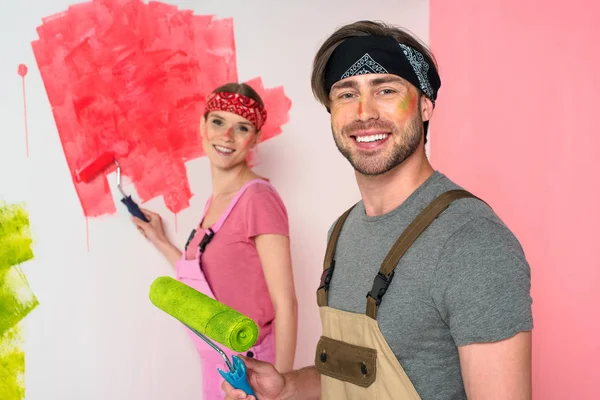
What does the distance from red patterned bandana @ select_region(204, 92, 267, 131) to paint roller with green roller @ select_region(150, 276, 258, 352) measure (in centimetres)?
92

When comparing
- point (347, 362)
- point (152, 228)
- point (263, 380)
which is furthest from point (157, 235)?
point (347, 362)

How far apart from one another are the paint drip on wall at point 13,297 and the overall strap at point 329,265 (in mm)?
1086

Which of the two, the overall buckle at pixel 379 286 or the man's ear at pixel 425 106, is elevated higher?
the man's ear at pixel 425 106

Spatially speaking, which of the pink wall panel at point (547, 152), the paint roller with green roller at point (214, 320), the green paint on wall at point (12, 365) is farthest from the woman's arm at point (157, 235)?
the pink wall panel at point (547, 152)

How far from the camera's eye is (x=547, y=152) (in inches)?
83.0

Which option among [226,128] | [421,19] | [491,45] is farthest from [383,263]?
[421,19]

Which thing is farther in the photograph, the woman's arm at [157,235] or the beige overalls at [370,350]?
the woman's arm at [157,235]

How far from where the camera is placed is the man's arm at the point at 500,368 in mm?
1045

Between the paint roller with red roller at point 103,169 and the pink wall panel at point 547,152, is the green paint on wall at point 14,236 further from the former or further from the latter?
the pink wall panel at point 547,152

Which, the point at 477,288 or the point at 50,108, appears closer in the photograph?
the point at 477,288

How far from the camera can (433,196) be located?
1.26 meters

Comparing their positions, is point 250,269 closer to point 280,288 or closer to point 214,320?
point 280,288

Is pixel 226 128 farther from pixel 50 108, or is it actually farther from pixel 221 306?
pixel 221 306

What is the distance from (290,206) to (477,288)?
1.58m
